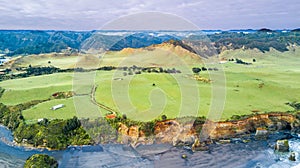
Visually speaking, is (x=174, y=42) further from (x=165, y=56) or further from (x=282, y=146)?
(x=282, y=146)

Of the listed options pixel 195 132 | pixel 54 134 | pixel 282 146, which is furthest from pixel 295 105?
pixel 54 134

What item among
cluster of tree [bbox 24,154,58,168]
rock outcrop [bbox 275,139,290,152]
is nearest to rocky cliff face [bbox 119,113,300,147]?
rock outcrop [bbox 275,139,290,152]

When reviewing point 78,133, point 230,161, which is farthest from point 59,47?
point 230,161

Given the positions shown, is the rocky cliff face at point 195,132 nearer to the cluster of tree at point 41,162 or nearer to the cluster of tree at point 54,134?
the cluster of tree at point 54,134

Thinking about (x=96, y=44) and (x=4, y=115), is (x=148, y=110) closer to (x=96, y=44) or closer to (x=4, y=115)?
(x=4, y=115)

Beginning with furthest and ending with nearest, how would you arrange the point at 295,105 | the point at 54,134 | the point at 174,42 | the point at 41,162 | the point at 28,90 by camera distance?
the point at 174,42
the point at 28,90
the point at 295,105
the point at 54,134
the point at 41,162

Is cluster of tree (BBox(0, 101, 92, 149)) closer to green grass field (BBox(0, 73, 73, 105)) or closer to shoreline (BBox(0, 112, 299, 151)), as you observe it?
shoreline (BBox(0, 112, 299, 151))

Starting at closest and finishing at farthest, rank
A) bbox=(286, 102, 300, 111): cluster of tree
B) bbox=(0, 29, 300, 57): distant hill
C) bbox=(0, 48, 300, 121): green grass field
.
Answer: bbox=(0, 48, 300, 121): green grass field < bbox=(286, 102, 300, 111): cluster of tree < bbox=(0, 29, 300, 57): distant hill

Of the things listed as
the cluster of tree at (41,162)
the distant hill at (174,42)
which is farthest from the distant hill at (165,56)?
the cluster of tree at (41,162)
